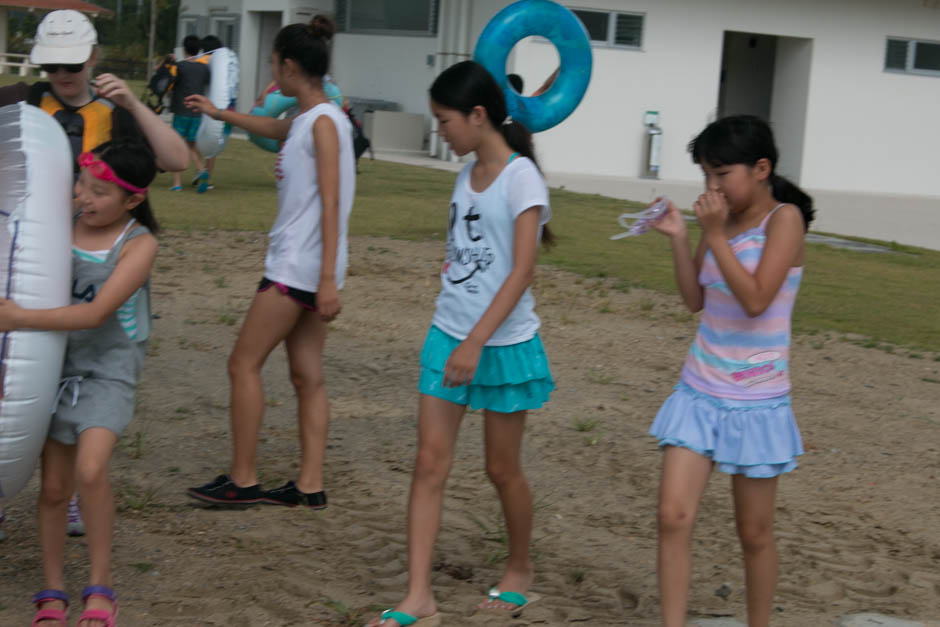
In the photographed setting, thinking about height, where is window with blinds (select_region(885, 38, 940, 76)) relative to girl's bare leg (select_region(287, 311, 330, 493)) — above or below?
above

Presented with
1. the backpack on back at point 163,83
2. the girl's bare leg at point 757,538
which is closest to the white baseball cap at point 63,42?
the girl's bare leg at point 757,538

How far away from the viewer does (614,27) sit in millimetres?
19547

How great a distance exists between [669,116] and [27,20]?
115 feet

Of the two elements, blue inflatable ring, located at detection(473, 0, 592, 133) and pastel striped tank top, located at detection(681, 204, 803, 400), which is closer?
pastel striped tank top, located at detection(681, 204, 803, 400)

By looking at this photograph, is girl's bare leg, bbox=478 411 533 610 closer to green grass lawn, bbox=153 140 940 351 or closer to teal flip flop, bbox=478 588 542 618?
teal flip flop, bbox=478 588 542 618

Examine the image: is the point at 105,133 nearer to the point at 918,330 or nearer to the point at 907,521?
the point at 907,521

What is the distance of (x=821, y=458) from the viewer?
547 cm

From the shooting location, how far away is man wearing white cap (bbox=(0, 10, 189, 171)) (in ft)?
12.5

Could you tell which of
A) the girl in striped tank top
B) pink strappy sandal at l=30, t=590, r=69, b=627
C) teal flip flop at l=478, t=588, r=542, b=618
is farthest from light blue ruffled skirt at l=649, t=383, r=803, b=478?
pink strappy sandal at l=30, t=590, r=69, b=627

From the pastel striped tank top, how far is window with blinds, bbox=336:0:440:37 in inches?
723

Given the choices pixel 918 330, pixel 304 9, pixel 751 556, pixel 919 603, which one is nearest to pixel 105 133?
pixel 751 556

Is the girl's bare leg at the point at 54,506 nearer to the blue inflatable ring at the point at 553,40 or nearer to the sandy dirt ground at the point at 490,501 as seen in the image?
the sandy dirt ground at the point at 490,501

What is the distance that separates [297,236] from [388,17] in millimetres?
18930

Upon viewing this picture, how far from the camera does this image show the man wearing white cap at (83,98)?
381 centimetres
